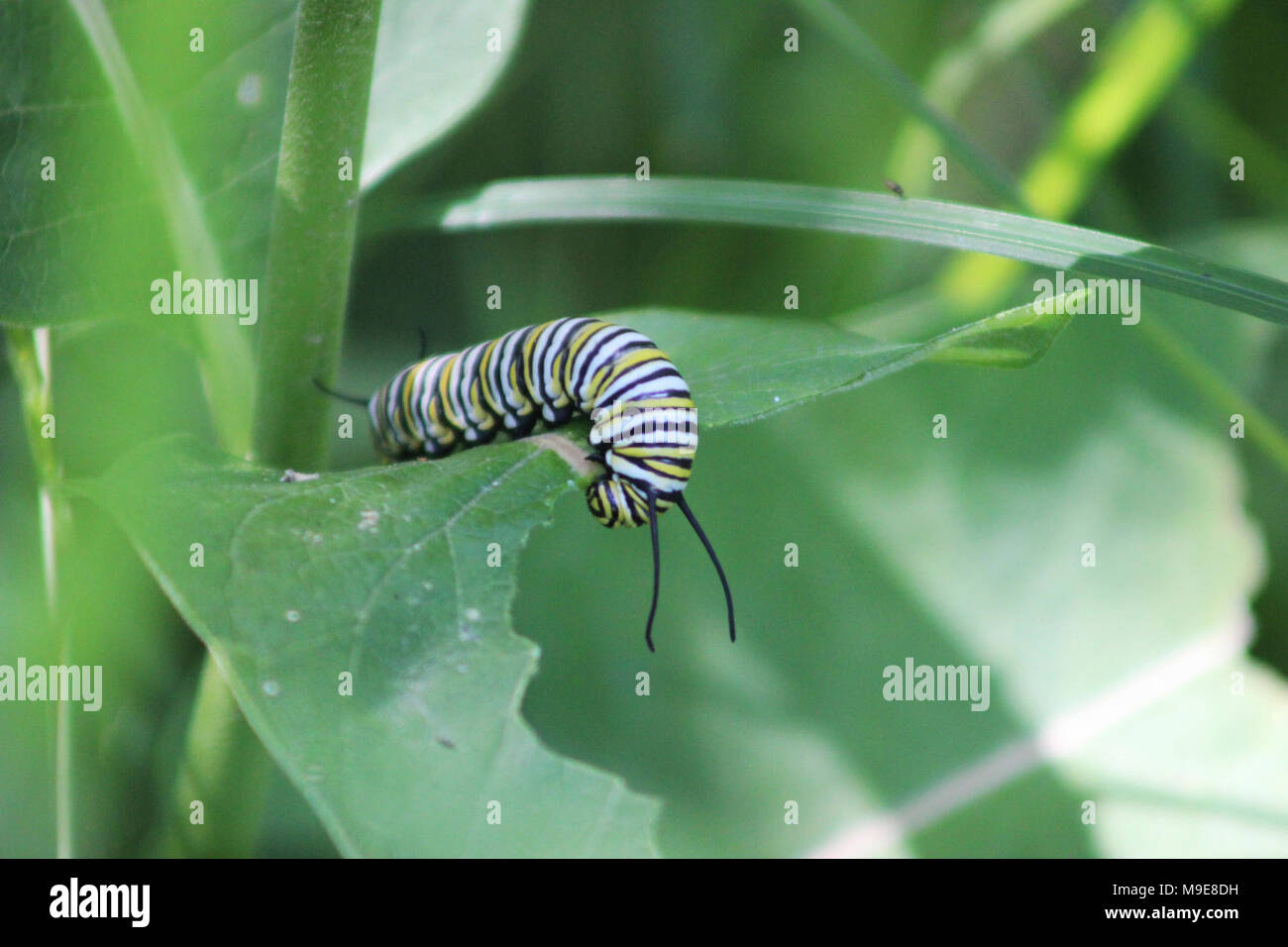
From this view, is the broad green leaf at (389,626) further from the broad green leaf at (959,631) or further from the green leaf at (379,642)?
the broad green leaf at (959,631)

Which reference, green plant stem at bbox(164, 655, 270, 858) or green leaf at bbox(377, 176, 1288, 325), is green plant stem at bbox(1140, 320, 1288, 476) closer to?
green leaf at bbox(377, 176, 1288, 325)

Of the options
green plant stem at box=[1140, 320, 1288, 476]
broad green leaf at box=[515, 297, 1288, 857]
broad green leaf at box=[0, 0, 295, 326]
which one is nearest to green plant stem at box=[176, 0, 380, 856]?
broad green leaf at box=[0, 0, 295, 326]

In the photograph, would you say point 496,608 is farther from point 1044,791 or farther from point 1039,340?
point 1044,791

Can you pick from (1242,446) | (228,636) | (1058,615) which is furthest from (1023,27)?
(228,636)

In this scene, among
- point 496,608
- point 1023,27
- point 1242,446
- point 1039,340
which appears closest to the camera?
point 496,608

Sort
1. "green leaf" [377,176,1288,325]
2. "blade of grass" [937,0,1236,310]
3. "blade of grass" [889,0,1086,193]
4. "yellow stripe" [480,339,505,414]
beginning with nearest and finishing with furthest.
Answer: "green leaf" [377,176,1288,325] → "yellow stripe" [480,339,505,414] → "blade of grass" [937,0,1236,310] → "blade of grass" [889,0,1086,193]

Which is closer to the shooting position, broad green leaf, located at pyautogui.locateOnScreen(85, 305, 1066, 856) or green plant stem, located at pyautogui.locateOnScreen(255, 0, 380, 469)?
broad green leaf, located at pyautogui.locateOnScreen(85, 305, 1066, 856)

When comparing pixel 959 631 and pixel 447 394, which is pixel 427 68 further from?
pixel 959 631
